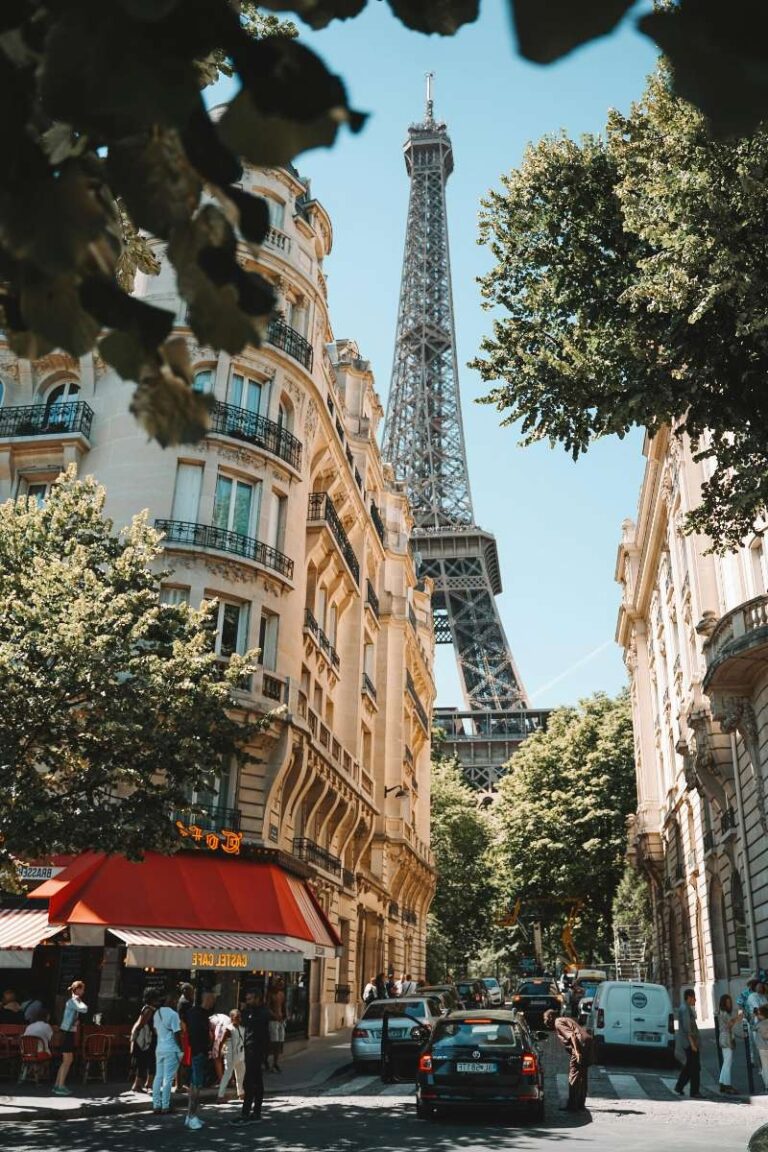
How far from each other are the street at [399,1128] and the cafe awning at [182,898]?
438 centimetres

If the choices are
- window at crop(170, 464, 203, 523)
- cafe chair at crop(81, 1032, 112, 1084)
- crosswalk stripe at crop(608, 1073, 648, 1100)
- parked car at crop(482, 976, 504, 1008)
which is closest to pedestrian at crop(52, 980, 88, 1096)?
cafe chair at crop(81, 1032, 112, 1084)

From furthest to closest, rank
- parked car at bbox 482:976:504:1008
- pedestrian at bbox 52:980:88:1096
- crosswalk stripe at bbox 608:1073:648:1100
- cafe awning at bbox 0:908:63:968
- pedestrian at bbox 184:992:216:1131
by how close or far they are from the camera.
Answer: parked car at bbox 482:976:504:1008 → cafe awning at bbox 0:908:63:968 → crosswalk stripe at bbox 608:1073:648:1100 → pedestrian at bbox 52:980:88:1096 → pedestrian at bbox 184:992:216:1131

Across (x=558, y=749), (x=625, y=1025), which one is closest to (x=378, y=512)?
Result: (x=558, y=749)

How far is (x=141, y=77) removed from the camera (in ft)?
7.06

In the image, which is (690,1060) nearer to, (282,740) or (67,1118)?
(67,1118)

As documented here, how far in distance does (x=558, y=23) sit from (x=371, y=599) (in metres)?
41.1

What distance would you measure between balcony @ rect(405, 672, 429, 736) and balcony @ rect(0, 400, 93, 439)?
26670 mm

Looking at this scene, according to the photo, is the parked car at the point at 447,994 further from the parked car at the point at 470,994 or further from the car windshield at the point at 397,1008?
the car windshield at the point at 397,1008

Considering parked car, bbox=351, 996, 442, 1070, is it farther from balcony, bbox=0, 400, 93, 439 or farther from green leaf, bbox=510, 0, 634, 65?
green leaf, bbox=510, 0, 634, 65

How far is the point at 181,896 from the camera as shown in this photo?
21.9 meters

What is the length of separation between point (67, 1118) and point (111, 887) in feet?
20.6

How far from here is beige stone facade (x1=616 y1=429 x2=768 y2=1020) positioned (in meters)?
26.1

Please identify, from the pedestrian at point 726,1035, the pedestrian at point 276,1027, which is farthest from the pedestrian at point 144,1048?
the pedestrian at point 726,1035

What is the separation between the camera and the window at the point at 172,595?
2523 centimetres
